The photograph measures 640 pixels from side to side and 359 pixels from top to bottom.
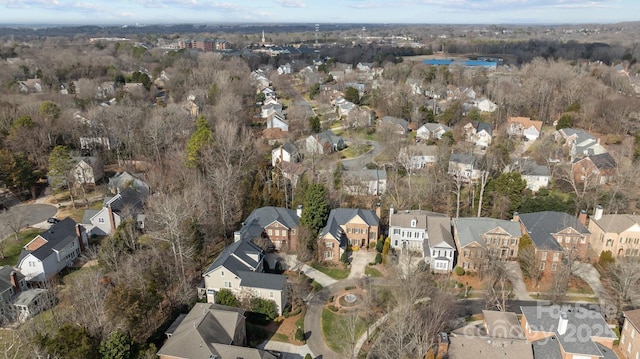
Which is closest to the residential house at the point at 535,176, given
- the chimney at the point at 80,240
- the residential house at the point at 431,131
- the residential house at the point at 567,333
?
the residential house at the point at 431,131

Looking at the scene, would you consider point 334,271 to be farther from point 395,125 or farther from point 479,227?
point 395,125

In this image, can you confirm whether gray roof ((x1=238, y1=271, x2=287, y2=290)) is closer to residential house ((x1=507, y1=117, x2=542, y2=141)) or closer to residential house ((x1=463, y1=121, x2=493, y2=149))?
residential house ((x1=463, y1=121, x2=493, y2=149))

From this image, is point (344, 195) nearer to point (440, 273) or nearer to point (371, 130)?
point (440, 273)

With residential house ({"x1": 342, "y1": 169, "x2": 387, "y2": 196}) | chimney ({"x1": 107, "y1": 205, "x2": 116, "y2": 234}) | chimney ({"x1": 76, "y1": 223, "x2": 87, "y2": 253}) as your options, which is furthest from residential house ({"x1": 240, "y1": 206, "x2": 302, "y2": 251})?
chimney ({"x1": 76, "y1": 223, "x2": 87, "y2": 253})

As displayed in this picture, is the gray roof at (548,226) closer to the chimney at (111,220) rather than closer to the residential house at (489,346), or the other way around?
the residential house at (489,346)

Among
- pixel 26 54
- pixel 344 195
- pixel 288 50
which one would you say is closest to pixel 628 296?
pixel 344 195

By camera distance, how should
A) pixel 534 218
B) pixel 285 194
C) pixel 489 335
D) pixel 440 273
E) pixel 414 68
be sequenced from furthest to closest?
1. pixel 414 68
2. pixel 285 194
3. pixel 534 218
4. pixel 440 273
5. pixel 489 335
